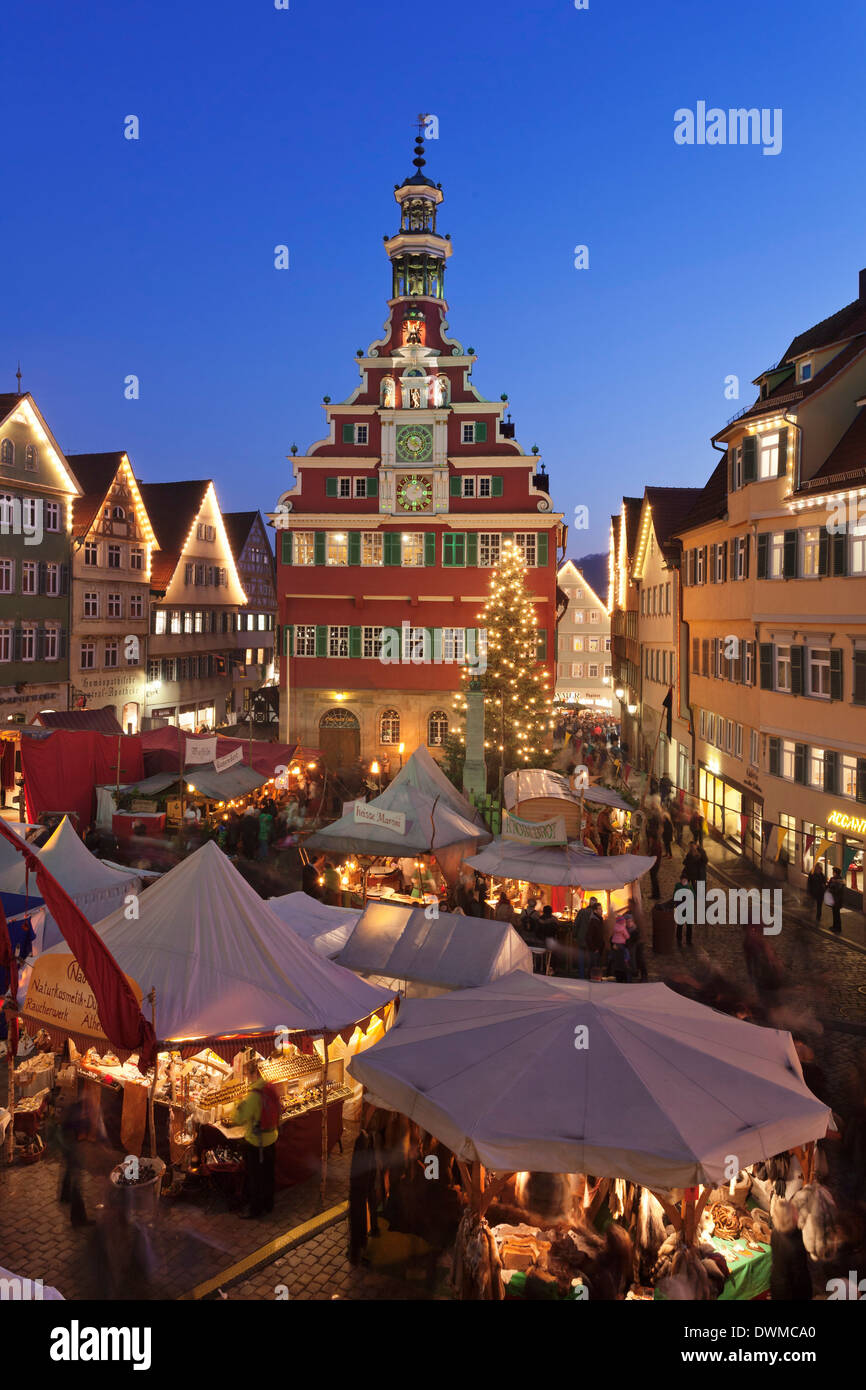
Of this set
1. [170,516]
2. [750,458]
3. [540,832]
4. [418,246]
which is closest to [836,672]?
[750,458]

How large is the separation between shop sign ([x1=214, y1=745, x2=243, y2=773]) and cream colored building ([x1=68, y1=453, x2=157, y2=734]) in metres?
16.7

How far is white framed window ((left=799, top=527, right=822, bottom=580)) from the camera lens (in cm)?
2066

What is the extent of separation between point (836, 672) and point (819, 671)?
3.55 ft

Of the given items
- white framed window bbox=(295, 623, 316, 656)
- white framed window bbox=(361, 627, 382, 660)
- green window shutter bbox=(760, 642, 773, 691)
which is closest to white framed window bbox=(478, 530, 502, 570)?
white framed window bbox=(361, 627, 382, 660)

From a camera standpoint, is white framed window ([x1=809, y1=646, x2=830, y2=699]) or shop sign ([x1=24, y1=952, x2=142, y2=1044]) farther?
white framed window ([x1=809, y1=646, x2=830, y2=699])

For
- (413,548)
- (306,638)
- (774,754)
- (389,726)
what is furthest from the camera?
(306,638)

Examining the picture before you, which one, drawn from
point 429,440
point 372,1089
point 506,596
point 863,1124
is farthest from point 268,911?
point 429,440

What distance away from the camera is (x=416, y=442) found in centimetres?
3841

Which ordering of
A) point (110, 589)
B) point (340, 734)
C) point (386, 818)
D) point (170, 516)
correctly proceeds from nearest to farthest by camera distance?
point (386, 818)
point (340, 734)
point (110, 589)
point (170, 516)

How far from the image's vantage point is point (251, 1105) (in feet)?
28.2

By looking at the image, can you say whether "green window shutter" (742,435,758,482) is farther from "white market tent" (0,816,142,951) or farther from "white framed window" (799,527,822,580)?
"white market tent" (0,816,142,951)

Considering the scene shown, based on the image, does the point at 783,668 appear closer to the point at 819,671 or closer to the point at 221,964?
the point at 819,671

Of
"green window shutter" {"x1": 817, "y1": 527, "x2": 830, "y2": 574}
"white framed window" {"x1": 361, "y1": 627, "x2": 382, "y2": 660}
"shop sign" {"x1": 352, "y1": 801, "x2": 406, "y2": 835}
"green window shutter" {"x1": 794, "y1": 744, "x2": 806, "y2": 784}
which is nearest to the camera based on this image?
"shop sign" {"x1": 352, "y1": 801, "x2": 406, "y2": 835}
